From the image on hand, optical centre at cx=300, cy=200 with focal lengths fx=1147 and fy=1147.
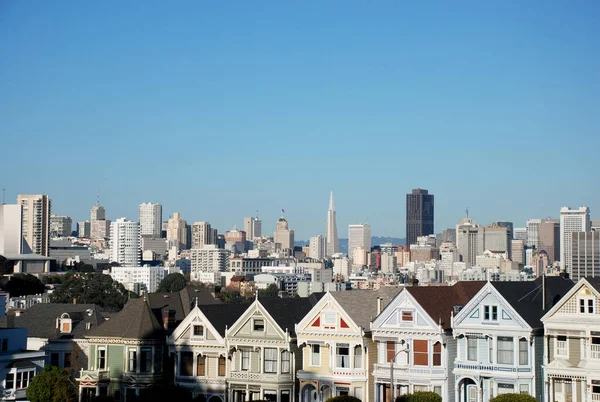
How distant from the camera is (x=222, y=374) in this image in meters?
63.7

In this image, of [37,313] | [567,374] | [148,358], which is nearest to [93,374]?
[148,358]

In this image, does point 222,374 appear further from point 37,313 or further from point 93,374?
point 37,313

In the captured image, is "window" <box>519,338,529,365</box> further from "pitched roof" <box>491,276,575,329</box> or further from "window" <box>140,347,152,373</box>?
"window" <box>140,347,152,373</box>

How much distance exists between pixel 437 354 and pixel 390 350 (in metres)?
2.71

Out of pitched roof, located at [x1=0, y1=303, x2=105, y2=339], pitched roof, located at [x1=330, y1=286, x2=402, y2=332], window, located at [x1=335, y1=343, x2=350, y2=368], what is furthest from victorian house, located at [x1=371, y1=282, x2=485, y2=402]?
pitched roof, located at [x1=0, y1=303, x2=105, y2=339]

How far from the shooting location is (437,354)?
57062mm

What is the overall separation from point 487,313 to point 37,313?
34925 millimetres

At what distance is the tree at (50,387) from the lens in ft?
208

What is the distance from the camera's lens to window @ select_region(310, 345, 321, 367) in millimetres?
60938

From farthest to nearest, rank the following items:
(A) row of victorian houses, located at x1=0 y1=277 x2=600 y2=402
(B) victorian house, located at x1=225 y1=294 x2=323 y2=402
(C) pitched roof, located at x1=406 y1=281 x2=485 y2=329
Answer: (B) victorian house, located at x1=225 y1=294 x2=323 y2=402 < (C) pitched roof, located at x1=406 y1=281 x2=485 y2=329 < (A) row of victorian houses, located at x1=0 y1=277 x2=600 y2=402

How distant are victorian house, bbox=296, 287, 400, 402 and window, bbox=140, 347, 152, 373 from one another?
9.68m

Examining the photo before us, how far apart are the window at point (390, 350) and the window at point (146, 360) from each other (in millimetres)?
14826

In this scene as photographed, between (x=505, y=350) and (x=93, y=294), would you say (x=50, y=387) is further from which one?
(x=93, y=294)

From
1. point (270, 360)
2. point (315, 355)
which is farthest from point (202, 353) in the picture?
point (315, 355)
